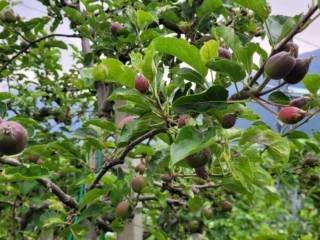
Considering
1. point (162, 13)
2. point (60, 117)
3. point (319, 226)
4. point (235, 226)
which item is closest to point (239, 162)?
point (162, 13)

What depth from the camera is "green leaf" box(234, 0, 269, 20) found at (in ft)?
2.29

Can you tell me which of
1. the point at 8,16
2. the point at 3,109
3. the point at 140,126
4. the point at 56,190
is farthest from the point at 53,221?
the point at 8,16

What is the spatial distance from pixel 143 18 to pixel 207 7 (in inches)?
6.2

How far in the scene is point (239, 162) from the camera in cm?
72

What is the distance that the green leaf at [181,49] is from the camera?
67cm

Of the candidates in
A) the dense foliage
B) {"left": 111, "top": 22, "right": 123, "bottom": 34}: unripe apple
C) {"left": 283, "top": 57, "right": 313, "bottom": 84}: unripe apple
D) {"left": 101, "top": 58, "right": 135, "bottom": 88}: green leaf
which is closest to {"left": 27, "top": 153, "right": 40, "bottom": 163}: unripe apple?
the dense foliage

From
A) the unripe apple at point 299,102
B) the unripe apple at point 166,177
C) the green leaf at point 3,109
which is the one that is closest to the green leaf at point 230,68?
the unripe apple at point 299,102

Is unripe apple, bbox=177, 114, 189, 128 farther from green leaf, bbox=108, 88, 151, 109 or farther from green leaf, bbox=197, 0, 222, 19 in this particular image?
green leaf, bbox=197, 0, 222, 19

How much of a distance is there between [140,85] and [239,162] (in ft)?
0.63

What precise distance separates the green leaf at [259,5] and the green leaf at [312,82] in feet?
0.49

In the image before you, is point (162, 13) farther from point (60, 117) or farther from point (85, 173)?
point (60, 117)

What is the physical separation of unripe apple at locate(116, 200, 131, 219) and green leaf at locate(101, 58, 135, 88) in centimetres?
43

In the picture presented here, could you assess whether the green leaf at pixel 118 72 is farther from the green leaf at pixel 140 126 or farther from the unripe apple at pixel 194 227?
the unripe apple at pixel 194 227

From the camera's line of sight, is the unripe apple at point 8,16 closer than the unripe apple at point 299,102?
No
